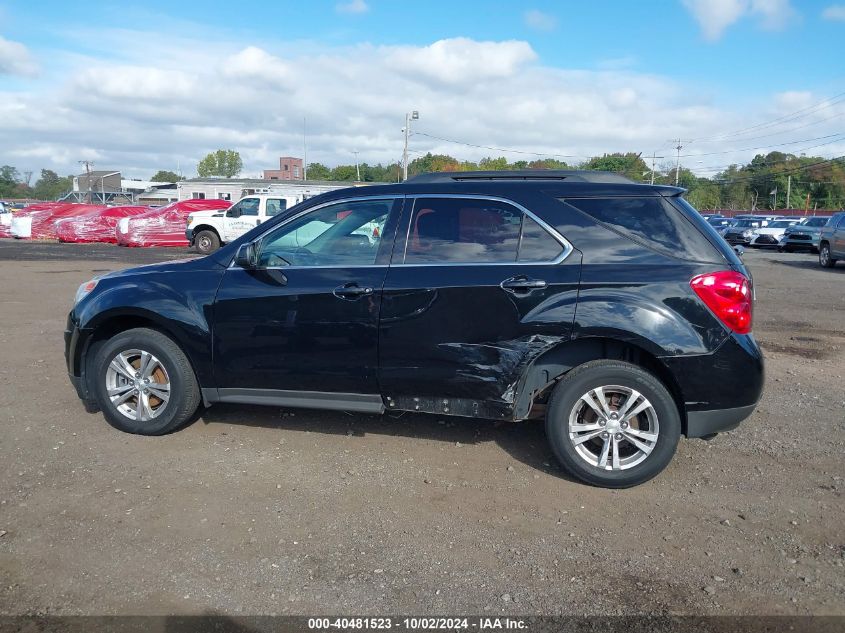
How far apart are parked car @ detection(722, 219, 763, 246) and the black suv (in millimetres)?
30971

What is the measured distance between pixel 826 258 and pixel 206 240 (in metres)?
19.1

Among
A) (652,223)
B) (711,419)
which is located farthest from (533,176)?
(711,419)

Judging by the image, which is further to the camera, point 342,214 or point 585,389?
point 342,214

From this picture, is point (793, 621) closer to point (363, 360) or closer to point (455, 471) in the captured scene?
point (455, 471)

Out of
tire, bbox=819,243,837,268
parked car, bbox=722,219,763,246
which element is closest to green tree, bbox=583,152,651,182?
parked car, bbox=722,219,763,246

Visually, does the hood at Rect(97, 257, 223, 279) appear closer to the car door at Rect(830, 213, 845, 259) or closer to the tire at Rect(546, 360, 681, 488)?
→ the tire at Rect(546, 360, 681, 488)

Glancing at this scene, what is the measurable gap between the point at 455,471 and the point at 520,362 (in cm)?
87

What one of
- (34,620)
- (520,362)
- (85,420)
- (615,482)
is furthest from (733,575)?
(85,420)

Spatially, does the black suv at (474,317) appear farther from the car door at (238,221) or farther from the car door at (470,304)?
the car door at (238,221)

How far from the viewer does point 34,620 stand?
9.65 feet

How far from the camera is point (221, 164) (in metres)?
127

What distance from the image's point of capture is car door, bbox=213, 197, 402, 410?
→ 4547mm

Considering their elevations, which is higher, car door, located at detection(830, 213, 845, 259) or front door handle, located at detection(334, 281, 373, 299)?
car door, located at detection(830, 213, 845, 259)

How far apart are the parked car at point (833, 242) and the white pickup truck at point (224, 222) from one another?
16.4 meters
